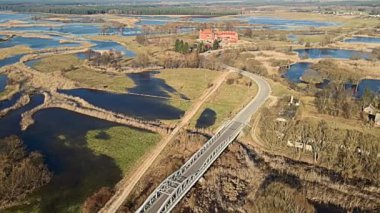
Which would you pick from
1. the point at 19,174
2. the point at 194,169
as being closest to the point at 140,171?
the point at 194,169

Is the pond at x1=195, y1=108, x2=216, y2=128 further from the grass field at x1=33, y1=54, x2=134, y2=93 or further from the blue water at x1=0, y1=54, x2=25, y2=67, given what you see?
the blue water at x1=0, y1=54, x2=25, y2=67

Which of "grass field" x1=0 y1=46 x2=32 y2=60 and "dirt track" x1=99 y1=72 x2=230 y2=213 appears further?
"grass field" x1=0 y1=46 x2=32 y2=60

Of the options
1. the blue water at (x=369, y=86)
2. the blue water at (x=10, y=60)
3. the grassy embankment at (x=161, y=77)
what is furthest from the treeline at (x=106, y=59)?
the blue water at (x=369, y=86)

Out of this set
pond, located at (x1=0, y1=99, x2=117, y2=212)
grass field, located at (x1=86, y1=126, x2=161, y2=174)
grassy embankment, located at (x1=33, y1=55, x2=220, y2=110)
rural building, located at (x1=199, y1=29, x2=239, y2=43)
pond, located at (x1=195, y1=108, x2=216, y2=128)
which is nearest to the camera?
pond, located at (x1=0, y1=99, x2=117, y2=212)

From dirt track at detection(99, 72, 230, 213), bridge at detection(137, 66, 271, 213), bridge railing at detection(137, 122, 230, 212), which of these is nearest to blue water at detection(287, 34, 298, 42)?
dirt track at detection(99, 72, 230, 213)

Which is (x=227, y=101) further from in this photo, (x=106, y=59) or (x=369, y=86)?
(x=106, y=59)

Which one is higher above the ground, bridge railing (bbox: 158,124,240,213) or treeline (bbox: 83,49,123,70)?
treeline (bbox: 83,49,123,70)

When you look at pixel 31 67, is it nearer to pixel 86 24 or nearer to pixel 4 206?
pixel 4 206

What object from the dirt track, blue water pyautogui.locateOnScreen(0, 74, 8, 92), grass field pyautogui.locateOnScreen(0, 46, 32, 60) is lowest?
the dirt track

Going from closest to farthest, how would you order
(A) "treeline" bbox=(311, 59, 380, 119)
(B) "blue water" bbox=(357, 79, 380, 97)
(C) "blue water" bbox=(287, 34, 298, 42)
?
1. (A) "treeline" bbox=(311, 59, 380, 119)
2. (B) "blue water" bbox=(357, 79, 380, 97)
3. (C) "blue water" bbox=(287, 34, 298, 42)
